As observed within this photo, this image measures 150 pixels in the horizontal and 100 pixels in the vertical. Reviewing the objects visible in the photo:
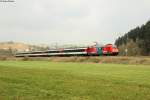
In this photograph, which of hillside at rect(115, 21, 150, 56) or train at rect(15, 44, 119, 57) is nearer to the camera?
train at rect(15, 44, 119, 57)

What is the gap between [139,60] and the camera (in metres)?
52.4

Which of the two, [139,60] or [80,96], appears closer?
[80,96]

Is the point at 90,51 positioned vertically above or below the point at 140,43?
below

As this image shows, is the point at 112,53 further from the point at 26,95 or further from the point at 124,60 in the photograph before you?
the point at 26,95

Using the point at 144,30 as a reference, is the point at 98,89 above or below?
below

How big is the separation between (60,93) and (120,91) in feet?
8.07

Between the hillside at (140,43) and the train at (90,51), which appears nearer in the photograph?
the train at (90,51)

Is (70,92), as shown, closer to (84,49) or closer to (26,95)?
(26,95)

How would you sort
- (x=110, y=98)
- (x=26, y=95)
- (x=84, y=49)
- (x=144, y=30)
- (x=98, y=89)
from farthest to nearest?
(x=144, y=30) → (x=84, y=49) → (x=98, y=89) → (x=26, y=95) → (x=110, y=98)

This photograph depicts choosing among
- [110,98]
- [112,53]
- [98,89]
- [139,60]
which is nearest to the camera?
[110,98]

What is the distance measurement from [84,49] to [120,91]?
67.4 meters

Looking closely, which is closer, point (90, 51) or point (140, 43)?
Result: point (90, 51)

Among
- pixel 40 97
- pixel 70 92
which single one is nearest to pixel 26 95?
pixel 40 97

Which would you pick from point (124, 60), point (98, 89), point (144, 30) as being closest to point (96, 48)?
point (124, 60)
